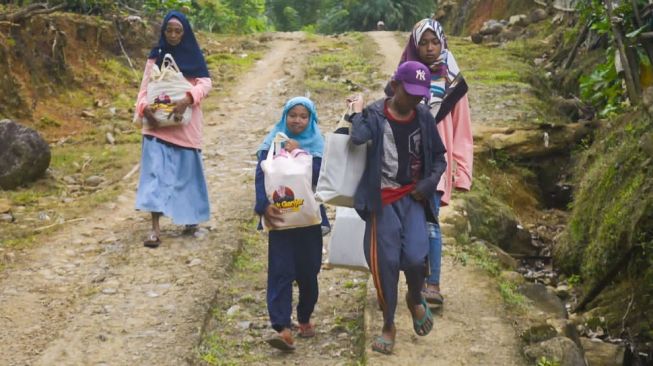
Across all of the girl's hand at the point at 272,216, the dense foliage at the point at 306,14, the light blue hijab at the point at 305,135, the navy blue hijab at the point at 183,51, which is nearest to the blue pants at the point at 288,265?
the girl's hand at the point at 272,216

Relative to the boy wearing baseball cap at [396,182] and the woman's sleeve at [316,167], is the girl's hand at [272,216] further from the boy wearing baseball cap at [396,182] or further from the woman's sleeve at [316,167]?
the boy wearing baseball cap at [396,182]

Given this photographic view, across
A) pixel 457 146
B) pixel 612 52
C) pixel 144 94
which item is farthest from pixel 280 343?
pixel 612 52

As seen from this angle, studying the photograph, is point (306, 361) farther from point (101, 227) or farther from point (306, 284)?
point (101, 227)

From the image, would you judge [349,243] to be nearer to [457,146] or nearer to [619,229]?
[457,146]

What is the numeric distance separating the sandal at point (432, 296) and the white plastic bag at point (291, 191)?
0.92m

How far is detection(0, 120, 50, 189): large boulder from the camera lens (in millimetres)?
8258

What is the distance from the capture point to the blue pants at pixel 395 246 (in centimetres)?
459

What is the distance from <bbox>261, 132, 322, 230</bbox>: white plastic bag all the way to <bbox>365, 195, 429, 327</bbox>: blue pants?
338 mm

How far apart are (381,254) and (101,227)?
11.5 ft

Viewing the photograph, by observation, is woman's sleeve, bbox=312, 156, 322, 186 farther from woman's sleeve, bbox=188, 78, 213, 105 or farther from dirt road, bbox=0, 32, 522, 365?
woman's sleeve, bbox=188, 78, 213, 105

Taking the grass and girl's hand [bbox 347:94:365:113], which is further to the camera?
the grass

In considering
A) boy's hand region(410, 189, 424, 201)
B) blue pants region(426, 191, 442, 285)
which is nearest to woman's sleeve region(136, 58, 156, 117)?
blue pants region(426, 191, 442, 285)

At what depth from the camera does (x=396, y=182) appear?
4.65 meters

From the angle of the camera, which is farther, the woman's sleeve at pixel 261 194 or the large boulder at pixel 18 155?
the large boulder at pixel 18 155
